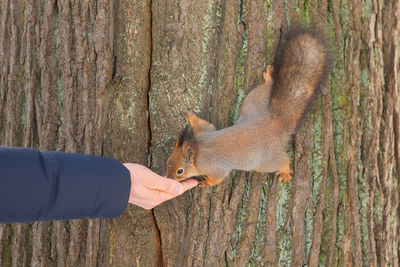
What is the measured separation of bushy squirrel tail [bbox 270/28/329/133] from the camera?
5.48 feet

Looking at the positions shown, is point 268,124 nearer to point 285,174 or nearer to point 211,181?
point 285,174

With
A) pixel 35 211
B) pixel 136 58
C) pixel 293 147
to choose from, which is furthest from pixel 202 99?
pixel 35 211

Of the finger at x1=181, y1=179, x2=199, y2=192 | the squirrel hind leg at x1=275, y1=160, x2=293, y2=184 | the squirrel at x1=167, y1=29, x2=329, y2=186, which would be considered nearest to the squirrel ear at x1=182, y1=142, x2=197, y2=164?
the squirrel at x1=167, y1=29, x2=329, y2=186

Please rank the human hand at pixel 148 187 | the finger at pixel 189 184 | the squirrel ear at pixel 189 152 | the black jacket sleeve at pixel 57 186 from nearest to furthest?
the black jacket sleeve at pixel 57 186 < the human hand at pixel 148 187 < the finger at pixel 189 184 < the squirrel ear at pixel 189 152

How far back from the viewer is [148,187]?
1475 mm

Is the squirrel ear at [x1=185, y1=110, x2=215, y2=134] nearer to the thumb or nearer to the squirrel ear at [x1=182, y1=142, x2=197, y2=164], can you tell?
the squirrel ear at [x1=182, y1=142, x2=197, y2=164]

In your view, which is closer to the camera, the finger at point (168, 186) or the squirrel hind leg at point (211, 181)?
the finger at point (168, 186)

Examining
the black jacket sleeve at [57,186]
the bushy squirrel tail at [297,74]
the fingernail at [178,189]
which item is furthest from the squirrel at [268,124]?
the black jacket sleeve at [57,186]

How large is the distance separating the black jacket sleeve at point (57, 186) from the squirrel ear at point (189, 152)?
0.41 m

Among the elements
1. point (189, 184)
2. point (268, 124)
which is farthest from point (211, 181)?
point (268, 124)

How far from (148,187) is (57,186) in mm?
306

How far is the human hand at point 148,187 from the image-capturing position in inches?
57.6

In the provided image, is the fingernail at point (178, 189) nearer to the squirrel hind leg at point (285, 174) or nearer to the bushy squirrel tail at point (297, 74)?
the squirrel hind leg at point (285, 174)

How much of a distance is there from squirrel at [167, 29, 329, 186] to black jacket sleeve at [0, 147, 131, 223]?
0.38 metres
